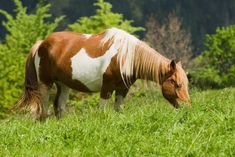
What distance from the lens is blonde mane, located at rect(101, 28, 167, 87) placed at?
1109 centimetres

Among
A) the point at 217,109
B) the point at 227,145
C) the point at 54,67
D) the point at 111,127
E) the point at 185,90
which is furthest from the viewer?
the point at 54,67

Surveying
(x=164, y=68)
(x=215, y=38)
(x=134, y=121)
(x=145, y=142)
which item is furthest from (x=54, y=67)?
(x=215, y=38)

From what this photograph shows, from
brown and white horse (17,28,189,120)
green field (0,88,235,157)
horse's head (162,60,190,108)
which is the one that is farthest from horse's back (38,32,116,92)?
green field (0,88,235,157)

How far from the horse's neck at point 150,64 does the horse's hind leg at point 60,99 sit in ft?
7.51

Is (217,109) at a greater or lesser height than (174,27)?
greater

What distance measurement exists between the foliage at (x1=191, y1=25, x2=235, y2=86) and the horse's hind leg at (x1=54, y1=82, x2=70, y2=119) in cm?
2040

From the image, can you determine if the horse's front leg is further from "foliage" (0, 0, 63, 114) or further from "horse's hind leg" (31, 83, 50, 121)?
"foliage" (0, 0, 63, 114)

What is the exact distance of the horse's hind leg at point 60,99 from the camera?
1270cm

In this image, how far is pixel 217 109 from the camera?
795 cm

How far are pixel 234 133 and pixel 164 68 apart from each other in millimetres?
4540

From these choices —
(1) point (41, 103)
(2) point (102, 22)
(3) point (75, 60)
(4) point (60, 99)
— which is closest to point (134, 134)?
(3) point (75, 60)

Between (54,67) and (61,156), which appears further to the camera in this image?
(54,67)

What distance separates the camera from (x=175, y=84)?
35.5ft

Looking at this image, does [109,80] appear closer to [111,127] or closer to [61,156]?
[111,127]
